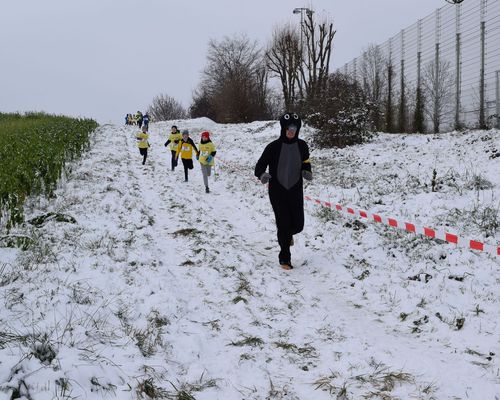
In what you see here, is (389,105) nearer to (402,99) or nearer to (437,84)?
(402,99)

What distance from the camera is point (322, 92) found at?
18.9 meters

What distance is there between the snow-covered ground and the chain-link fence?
14385mm

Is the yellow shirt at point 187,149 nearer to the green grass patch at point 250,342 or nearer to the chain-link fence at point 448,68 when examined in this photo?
the green grass patch at point 250,342

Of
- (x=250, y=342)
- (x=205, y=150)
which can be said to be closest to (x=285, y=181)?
(x=250, y=342)

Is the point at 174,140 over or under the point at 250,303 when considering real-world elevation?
over

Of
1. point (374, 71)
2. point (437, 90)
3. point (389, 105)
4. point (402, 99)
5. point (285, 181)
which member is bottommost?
point (285, 181)

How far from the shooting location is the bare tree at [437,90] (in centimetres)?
2564

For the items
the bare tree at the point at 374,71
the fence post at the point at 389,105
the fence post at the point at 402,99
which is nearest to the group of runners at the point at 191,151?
the fence post at the point at 389,105

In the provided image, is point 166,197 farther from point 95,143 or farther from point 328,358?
point 95,143

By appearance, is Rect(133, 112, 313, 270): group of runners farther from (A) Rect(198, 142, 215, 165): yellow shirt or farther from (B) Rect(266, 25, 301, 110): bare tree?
(B) Rect(266, 25, 301, 110): bare tree

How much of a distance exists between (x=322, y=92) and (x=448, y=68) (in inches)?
442

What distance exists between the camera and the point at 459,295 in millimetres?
5074

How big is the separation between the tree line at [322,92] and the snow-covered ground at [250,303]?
856 cm

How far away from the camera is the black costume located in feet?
21.8
